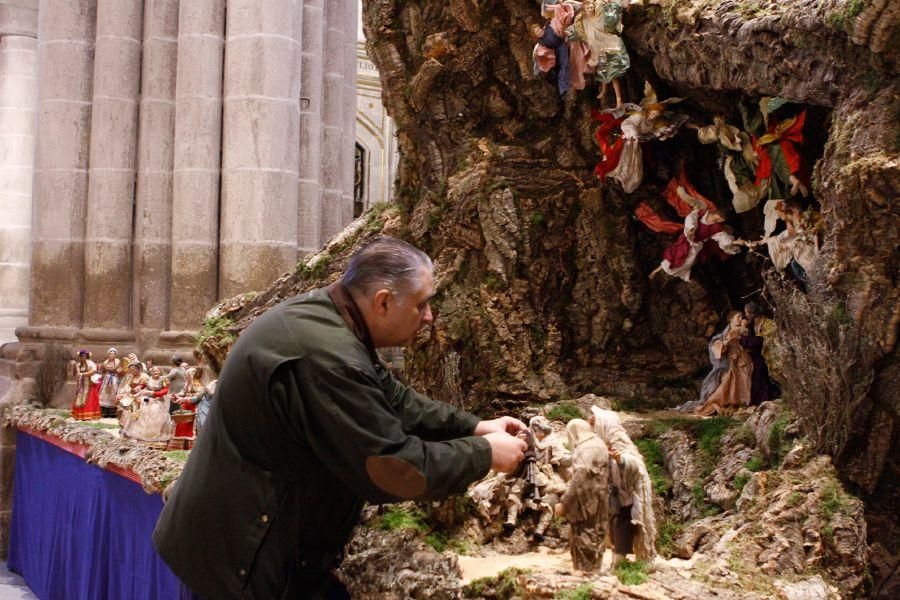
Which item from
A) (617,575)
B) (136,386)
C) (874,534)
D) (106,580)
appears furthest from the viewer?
(136,386)

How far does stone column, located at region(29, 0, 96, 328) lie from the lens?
543 inches

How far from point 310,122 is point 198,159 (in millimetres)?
1549

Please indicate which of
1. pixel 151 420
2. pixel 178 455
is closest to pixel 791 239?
pixel 178 455

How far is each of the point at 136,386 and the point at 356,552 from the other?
22.7ft

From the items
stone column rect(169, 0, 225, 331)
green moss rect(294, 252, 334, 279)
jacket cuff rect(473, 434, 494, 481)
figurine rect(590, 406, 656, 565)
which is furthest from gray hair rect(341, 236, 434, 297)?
stone column rect(169, 0, 225, 331)

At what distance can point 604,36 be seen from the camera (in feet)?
26.2

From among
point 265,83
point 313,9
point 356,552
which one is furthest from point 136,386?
point 356,552

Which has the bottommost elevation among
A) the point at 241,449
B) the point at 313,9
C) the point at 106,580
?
the point at 106,580

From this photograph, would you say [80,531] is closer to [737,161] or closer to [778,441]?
[778,441]

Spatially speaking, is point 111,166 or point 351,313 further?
point 111,166

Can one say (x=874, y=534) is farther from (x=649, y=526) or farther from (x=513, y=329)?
(x=513, y=329)

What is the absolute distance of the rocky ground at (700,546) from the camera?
15.1 ft

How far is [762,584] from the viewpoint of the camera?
15.6ft

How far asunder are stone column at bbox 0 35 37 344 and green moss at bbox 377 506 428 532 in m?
13.8
